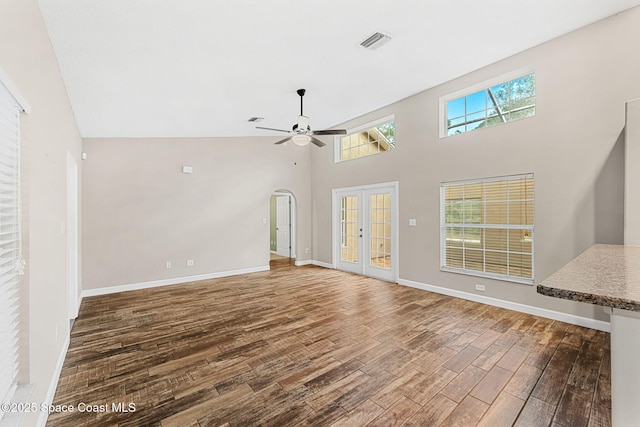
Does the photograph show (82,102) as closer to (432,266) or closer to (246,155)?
(246,155)

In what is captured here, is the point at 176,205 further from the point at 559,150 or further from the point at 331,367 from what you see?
the point at 559,150

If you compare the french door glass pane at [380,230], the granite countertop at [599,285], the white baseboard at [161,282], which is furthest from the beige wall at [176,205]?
the granite countertop at [599,285]

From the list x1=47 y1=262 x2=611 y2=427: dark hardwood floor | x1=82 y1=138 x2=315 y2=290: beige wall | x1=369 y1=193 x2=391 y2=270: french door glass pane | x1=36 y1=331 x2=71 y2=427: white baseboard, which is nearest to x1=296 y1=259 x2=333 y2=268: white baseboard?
x1=82 y1=138 x2=315 y2=290: beige wall

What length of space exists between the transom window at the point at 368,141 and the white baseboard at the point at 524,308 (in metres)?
2.76

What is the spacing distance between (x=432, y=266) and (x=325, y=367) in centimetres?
305

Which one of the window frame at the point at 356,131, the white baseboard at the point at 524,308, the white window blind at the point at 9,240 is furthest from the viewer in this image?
the window frame at the point at 356,131

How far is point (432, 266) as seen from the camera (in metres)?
4.87

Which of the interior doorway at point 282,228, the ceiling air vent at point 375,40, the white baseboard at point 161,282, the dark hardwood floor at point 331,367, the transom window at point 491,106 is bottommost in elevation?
the dark hardwood floor at point 331,367

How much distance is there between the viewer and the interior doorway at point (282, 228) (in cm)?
862

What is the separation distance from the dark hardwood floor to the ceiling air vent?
3270mm

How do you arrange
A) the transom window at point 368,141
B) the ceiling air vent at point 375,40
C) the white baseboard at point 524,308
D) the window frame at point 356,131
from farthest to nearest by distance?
the transom window at point 368,141 < the window frame at point 356,131 < the white baseboard at point 524,308 < the ceiling air vent at point 375,40

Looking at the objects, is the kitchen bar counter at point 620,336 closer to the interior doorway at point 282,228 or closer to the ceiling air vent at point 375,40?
the ceiling air vent at point 375,40

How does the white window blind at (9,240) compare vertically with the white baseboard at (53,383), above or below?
above

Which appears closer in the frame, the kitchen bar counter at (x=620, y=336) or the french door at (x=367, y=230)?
the kitchen bar counter at (x=620, y=336)
